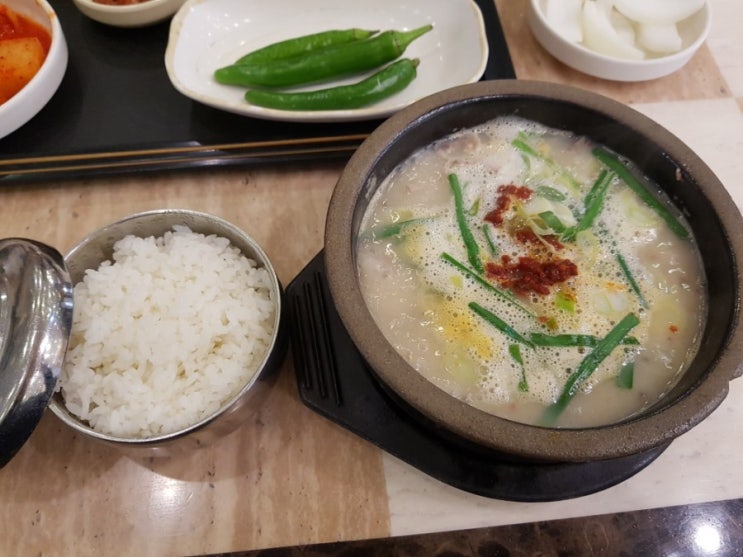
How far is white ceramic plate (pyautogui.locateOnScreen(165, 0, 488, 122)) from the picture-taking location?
5.55 ft

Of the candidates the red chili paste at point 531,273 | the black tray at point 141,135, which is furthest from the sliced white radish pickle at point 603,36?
the red chili paste at point 531,273

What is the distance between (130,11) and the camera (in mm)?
1842

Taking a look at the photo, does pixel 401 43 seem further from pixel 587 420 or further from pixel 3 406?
pixel 3 406

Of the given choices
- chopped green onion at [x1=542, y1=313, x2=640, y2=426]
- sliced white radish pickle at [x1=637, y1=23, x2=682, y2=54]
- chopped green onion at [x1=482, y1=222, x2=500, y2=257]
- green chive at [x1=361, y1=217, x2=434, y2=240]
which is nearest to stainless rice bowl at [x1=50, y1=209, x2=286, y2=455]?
green chive at [x1=361, y1=217, x2=434, y2=240]

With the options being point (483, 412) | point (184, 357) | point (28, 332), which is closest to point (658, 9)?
point (483, 412)

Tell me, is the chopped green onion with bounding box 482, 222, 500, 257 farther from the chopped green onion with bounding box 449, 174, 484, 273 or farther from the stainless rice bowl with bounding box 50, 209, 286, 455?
the stainless rice bowl with bounding box 50, 209, 286, 455

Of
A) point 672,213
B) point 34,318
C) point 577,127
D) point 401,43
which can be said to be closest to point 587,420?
point 672,213

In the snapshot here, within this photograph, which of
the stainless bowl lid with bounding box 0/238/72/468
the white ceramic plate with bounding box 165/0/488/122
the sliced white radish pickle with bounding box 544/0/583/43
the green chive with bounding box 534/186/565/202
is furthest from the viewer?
the sliced white radish pickle with bounding box 544/0/583/43

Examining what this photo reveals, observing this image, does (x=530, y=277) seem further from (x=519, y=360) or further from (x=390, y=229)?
(x=390, y=229)

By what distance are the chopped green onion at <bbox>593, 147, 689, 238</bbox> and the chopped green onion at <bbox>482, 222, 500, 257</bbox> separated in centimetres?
36

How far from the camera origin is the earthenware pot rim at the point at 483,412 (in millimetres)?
948

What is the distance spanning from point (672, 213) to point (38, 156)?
1.73 meters

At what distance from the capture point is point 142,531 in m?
1.26

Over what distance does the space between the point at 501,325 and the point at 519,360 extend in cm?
8
